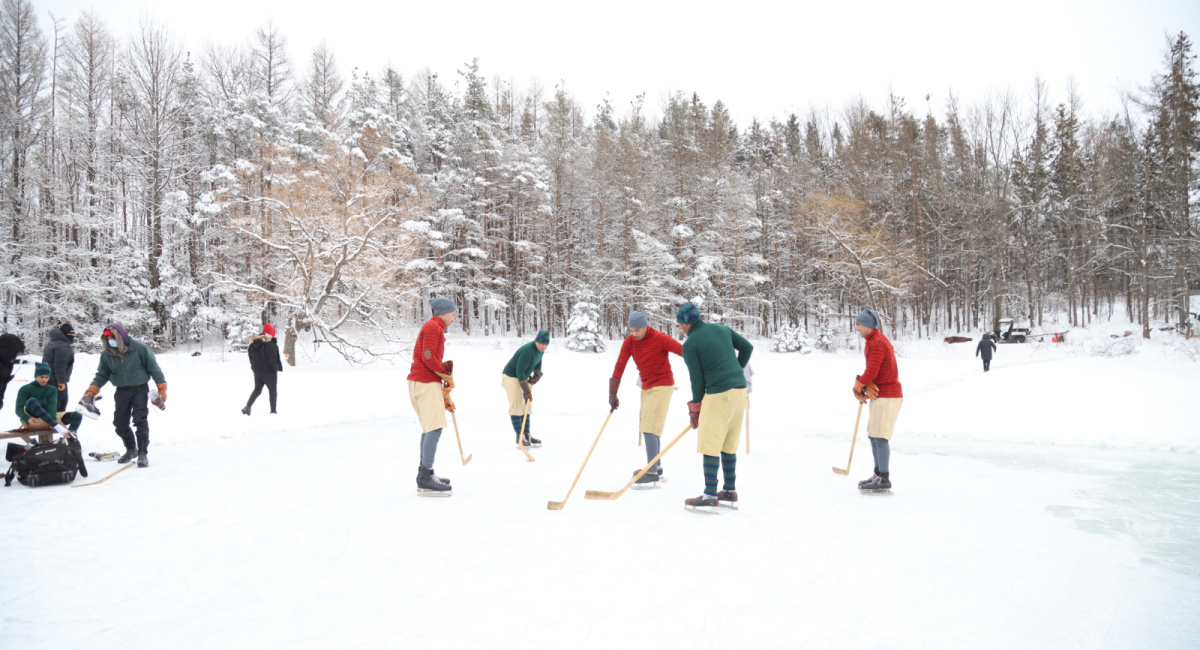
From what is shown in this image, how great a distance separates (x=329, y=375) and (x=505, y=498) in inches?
487

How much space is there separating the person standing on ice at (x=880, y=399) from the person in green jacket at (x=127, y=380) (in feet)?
26.7

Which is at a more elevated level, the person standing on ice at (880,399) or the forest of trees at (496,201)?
the forest of trees at (496,201)

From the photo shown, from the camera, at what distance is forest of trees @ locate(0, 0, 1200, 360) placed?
2047 centimetres

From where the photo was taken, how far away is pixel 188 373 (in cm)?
1471

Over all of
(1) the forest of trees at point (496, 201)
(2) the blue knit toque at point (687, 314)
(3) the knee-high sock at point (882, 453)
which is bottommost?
(3) the knee-high sock at point (882, 453)

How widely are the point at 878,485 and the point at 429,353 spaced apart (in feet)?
15.3

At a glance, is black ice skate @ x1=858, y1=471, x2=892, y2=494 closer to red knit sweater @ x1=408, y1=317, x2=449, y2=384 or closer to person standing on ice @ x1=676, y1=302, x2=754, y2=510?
person standing on ice @ x1=676, y1=302, x2=754, y2=510

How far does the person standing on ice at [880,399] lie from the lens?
5.59 metres

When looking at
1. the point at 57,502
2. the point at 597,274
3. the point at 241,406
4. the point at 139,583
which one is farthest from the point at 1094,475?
the point at 597,274

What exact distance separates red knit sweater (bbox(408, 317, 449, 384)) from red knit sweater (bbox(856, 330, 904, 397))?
4.23 metres

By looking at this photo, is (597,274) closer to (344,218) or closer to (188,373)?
(344,218)

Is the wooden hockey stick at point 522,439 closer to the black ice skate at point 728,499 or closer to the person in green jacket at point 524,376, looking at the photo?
the person in green jacket at point 524,376

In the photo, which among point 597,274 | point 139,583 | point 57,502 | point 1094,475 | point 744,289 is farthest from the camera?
point 744,289

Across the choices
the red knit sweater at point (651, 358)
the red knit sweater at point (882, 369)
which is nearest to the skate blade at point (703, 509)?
the red knit sweater at point (651, 358)
